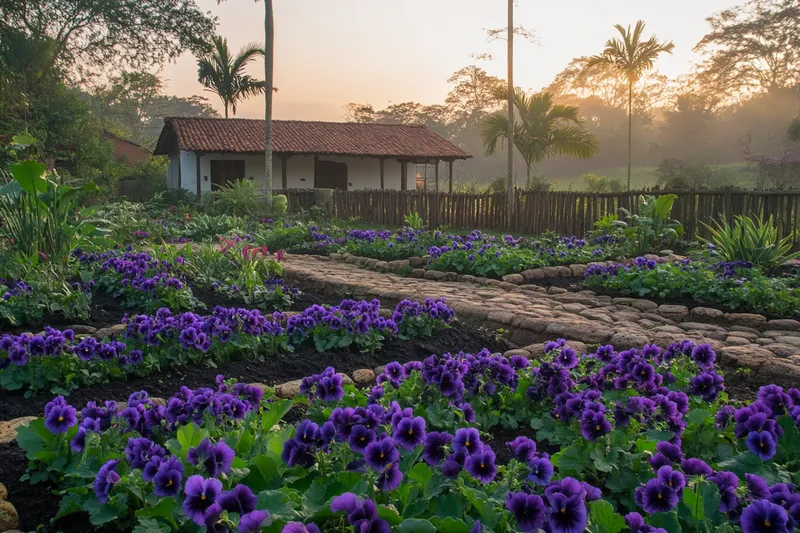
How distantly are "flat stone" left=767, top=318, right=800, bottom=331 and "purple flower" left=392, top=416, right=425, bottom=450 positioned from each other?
4.18 metres

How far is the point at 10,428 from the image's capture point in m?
2.70

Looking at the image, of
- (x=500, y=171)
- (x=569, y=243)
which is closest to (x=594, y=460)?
(x=569, y=243)

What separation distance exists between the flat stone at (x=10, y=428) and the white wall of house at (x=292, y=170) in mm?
21768

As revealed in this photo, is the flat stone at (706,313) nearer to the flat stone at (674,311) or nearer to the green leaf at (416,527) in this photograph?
the flat stone at (674,311)

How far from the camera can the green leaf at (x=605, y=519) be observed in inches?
60.1

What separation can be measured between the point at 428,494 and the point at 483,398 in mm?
1096

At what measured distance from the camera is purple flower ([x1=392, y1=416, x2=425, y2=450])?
5.85ft

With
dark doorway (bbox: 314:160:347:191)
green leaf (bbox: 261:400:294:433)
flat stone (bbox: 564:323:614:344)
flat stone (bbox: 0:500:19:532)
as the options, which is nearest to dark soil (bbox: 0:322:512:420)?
flat stone (bbox: 564:323:614:344)

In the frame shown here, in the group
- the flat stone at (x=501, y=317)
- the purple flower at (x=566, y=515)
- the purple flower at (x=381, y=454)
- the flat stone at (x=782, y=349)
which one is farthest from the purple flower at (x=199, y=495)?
the flat stone at (x=782, y=349)

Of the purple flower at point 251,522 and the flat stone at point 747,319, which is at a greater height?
the purple flower at point 251,522

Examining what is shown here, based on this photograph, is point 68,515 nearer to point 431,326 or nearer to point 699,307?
point 431,326

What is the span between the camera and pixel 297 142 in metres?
24.8

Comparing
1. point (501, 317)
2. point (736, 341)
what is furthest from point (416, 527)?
point (736, 341)

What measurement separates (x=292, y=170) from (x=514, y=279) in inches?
783
